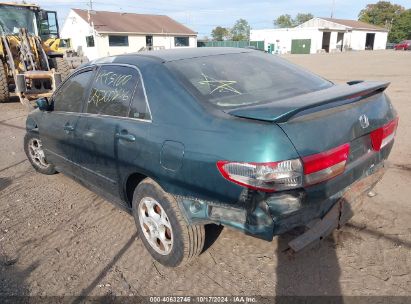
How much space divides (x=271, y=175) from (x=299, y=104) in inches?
20.5

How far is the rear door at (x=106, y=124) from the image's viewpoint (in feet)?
10.3

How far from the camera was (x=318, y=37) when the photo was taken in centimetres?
5366

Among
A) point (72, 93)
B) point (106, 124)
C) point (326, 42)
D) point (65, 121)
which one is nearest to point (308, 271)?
point (106, 124)

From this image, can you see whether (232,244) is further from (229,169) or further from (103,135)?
(103,135)

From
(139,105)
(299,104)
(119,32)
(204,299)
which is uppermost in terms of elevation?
(119,32)

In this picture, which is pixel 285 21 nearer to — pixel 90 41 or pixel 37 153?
pixel 90 41

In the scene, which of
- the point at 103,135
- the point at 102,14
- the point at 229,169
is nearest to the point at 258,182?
the point at 229,169

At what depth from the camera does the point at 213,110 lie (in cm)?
252

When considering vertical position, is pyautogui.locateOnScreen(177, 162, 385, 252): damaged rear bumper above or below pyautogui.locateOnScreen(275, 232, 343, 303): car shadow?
above

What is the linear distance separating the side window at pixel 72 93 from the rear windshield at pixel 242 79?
1271 mm

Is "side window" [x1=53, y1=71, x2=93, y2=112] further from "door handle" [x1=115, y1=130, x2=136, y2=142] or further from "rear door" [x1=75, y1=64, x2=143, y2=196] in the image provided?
"door handle" [x1=115, y1=130, x2=136, y2=142]

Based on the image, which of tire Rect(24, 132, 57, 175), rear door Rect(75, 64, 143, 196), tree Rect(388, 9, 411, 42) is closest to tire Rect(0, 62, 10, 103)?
tire Rect(24, 132, 57, 175)

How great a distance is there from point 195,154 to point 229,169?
0.28 meters

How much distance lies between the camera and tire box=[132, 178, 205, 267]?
2729 millimetres
